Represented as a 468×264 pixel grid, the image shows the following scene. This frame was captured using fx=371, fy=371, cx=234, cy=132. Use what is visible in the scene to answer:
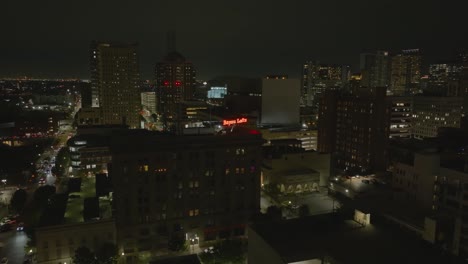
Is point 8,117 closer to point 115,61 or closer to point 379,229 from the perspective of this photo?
point 115,61

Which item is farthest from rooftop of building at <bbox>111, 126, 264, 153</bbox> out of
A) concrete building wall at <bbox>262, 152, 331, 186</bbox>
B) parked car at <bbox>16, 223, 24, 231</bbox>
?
concrete building wall at <bbox>262, 152, 331, 186</bbox>

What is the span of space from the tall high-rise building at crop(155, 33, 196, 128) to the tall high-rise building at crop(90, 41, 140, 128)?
31.2 meters

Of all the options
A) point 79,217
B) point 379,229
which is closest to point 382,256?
point 379,229

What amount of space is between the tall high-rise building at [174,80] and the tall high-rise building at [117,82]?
3119cm

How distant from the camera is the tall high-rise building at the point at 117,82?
132m

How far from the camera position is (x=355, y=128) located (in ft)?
280

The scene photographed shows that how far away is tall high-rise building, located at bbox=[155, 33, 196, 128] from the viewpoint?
17356cm

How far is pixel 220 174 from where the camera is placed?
48.9 meters

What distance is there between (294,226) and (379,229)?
7389 mm

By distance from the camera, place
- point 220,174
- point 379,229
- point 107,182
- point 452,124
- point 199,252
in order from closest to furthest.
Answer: point 379,229
point 199,252
point 220,174
point 107,182
point 452,124

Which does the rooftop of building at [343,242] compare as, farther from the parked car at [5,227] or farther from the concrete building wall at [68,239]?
the parked car at [5,227]

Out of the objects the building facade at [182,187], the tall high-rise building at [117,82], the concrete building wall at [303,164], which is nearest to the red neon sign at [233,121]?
the concrete building wall at [303,164]

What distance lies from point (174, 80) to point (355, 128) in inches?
4308

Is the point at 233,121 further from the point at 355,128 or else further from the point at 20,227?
the point at 20,227
